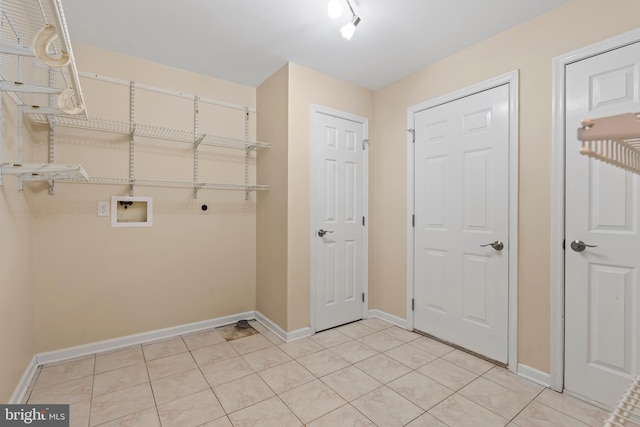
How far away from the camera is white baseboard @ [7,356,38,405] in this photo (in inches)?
70.5

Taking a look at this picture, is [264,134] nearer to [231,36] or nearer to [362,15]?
[231,36]

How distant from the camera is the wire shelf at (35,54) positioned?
0.94 m

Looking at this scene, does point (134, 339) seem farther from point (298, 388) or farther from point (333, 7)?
point (333, 7)

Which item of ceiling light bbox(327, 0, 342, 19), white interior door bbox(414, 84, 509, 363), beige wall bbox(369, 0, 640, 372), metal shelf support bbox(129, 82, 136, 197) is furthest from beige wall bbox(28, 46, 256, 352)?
beige wall bbox(369, 0, 640, 372)

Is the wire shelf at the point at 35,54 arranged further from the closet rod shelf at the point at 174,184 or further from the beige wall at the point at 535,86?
the beige wall at the point at 535,86

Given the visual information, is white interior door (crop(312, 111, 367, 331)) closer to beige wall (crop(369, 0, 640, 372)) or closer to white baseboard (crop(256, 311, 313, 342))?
white baseboard (crop(256, 311, 313, 342))

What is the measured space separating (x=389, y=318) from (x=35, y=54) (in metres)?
3.26

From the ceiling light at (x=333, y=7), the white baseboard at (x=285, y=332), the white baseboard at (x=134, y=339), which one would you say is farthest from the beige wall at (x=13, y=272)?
the ceiling light at (x=333, y=7)

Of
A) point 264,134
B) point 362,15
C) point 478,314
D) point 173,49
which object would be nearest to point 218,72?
point 173,49

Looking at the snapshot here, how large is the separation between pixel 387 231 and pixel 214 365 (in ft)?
6.83

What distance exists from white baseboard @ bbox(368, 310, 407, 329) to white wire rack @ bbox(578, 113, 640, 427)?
2.17 metres

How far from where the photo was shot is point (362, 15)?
2.13 metres

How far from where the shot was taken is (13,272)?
1805 mm

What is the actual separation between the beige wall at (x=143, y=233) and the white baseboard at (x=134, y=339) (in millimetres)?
48
